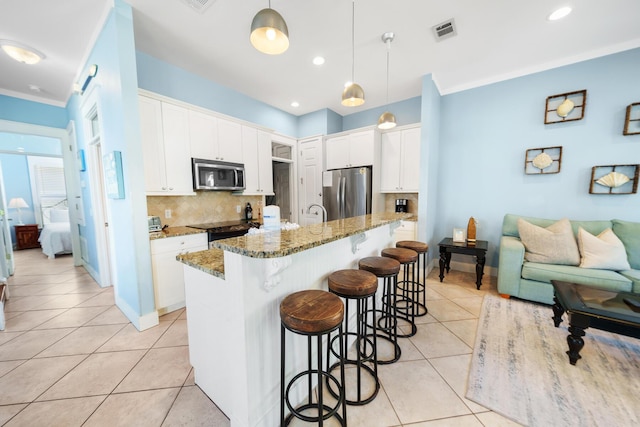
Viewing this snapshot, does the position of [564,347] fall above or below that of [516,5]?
below

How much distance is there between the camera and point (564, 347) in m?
1.93

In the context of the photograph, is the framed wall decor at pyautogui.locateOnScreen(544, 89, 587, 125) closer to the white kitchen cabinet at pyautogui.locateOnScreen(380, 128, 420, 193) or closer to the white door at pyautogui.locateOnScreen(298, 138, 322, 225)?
the white kitchen cabinet at pyautogui.locateOnScreen(380, 128, 420, 193)

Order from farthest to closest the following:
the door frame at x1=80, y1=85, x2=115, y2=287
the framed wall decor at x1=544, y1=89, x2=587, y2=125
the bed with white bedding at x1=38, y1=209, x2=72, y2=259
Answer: the bed with white bedding at x1=38, y1=209, x2=72, y2=259, the door frame at x1=80, y1=85, x2=115, y2=287, the framed wall decor at x1=544, y1=89, x2=587, y2=125

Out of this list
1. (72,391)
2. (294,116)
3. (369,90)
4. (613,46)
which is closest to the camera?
(72,391)

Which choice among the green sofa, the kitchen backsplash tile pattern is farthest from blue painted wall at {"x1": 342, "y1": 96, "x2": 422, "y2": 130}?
the green sofa

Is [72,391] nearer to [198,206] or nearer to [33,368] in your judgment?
[33,368]

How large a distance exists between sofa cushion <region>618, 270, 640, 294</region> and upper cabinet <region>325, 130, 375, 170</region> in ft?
10.3

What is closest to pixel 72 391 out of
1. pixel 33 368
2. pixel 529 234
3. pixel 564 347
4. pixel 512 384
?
pixel 33 368

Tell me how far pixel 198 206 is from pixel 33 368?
2.08 metres

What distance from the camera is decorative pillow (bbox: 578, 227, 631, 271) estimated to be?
2.39 meters

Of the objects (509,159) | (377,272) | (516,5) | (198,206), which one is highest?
(516,5)

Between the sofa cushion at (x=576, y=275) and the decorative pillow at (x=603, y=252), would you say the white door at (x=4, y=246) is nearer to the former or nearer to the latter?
the sofa cushion at (x=576, y=275)

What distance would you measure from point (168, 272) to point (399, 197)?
3761 mm

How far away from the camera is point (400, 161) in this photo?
3941mm
